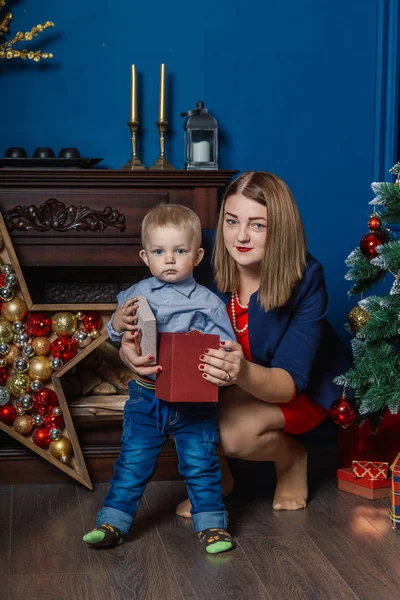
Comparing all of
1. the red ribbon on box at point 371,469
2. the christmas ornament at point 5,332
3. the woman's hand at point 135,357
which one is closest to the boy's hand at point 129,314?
the woman's hand at point 135,357

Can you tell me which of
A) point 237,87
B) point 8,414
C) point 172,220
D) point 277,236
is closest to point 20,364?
point 8,414

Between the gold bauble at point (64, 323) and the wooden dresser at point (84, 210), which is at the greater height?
the wooden dresser at point (84, 210)

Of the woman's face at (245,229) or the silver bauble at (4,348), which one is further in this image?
the silver bauble at (4,348)

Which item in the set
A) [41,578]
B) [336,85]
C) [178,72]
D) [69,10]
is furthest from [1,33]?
[41,578]

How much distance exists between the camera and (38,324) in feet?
8.06

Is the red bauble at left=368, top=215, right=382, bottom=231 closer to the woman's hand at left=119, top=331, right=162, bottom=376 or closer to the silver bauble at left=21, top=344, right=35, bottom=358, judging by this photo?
the woman's hand at left=119, top=331, right=162, bottom=376

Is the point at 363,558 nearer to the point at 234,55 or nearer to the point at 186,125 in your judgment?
the point at 186,125

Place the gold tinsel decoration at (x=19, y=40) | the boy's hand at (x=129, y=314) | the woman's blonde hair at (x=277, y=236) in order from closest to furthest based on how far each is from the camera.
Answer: the boy's hand at (x=129, y=314), the woman's blonde hair at (x=277, y=236), the gold tinsel decoration at (x=19, y=40)

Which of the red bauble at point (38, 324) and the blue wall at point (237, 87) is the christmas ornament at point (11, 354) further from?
the blue wall at point (237, 87)

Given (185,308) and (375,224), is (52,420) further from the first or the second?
(375,224)

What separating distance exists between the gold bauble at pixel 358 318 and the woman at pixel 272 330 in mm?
161

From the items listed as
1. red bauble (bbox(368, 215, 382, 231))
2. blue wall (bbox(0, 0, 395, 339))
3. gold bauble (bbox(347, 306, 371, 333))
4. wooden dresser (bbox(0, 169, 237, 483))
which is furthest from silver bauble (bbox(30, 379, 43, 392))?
red bauble (bbox(368, 215, 382, 231))

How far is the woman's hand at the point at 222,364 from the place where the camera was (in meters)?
1.88

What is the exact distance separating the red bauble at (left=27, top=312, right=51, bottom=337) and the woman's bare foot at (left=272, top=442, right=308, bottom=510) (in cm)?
81
